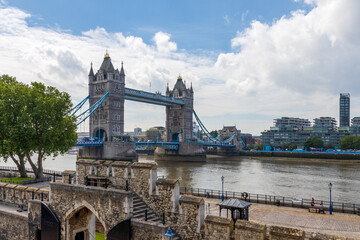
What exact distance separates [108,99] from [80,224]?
71024mm

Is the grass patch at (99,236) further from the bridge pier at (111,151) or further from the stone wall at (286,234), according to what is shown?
the bridge pier at (111,151)

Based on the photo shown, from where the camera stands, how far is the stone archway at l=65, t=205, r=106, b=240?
39.4 ft

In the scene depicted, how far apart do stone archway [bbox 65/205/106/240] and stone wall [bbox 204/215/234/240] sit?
4937 mm

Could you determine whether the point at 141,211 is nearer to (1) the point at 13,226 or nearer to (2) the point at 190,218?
(2) the point at 190,218

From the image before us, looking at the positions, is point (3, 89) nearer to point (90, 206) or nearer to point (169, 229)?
point (90, 206)

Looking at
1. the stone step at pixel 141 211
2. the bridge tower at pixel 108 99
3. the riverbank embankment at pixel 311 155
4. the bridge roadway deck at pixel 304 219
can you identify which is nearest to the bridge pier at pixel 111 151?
the bridge tower at pixel 108 99

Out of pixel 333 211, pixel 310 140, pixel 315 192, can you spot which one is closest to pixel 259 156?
pixel 310 140

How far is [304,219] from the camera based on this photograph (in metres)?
16.9

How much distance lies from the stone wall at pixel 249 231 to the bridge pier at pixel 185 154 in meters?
83.5

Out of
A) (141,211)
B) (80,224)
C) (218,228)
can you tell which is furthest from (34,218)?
(218,228)

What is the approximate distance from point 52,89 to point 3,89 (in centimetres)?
394

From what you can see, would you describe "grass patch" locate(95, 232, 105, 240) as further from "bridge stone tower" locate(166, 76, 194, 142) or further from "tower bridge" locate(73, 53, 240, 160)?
"bridge stone tower" locate(166, 76, 194, 142)

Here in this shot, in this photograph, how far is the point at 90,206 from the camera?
36.4 ft

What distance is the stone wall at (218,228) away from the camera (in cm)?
865
